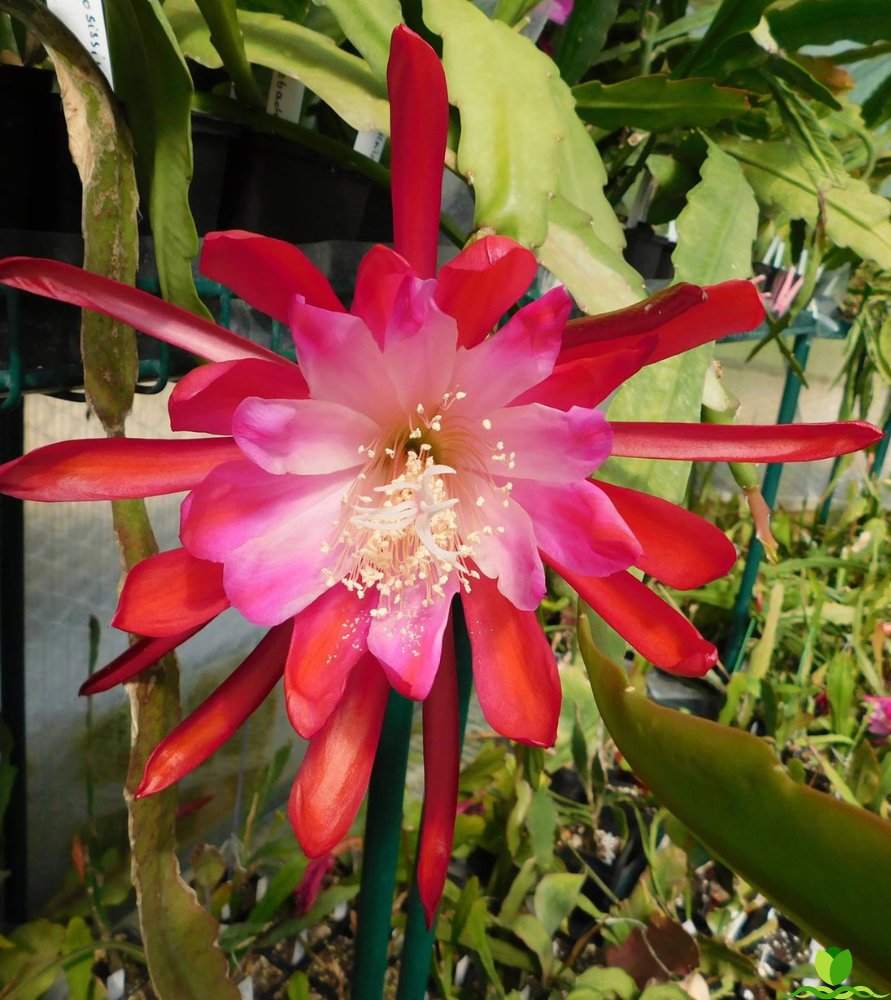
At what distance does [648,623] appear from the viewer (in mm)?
281

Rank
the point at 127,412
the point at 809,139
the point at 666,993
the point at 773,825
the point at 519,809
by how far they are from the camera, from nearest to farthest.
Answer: the point at 773,825, the point at 127,412, the point at 809,139, the point at 666,993, the point at 519,809

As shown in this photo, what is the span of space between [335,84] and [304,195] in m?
0.06

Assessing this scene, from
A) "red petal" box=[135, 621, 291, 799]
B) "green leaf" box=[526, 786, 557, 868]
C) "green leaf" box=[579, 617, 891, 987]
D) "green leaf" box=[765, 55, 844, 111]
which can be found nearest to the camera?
"green leaf" box=[579, 617, 891, 987]

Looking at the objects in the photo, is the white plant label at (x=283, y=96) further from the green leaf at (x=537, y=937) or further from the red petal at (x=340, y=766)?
the green leaf at (x=537, y=937)

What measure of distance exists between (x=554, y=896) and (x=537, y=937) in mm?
40

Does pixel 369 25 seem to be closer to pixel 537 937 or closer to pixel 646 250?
pixel 646 250

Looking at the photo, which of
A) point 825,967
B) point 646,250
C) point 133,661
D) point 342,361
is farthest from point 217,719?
point 646,250

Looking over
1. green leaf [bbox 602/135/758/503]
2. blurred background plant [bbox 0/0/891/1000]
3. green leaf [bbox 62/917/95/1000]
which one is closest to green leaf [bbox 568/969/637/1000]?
blurred background plant [bbox 0/0/891/1000]

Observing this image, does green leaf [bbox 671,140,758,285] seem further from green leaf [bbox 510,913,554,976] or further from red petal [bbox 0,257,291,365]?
green leaf [bbox 510,913,554,976]

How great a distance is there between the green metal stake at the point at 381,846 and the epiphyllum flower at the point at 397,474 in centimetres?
10

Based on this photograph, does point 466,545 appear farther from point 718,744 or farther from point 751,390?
point 751,390

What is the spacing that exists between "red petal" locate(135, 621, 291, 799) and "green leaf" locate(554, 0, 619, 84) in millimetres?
469

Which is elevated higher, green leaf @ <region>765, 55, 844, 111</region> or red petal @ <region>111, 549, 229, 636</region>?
green leaf @ <region>765, 55, 844, 111</region>

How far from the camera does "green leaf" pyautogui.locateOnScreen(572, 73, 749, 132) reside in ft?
1.54
